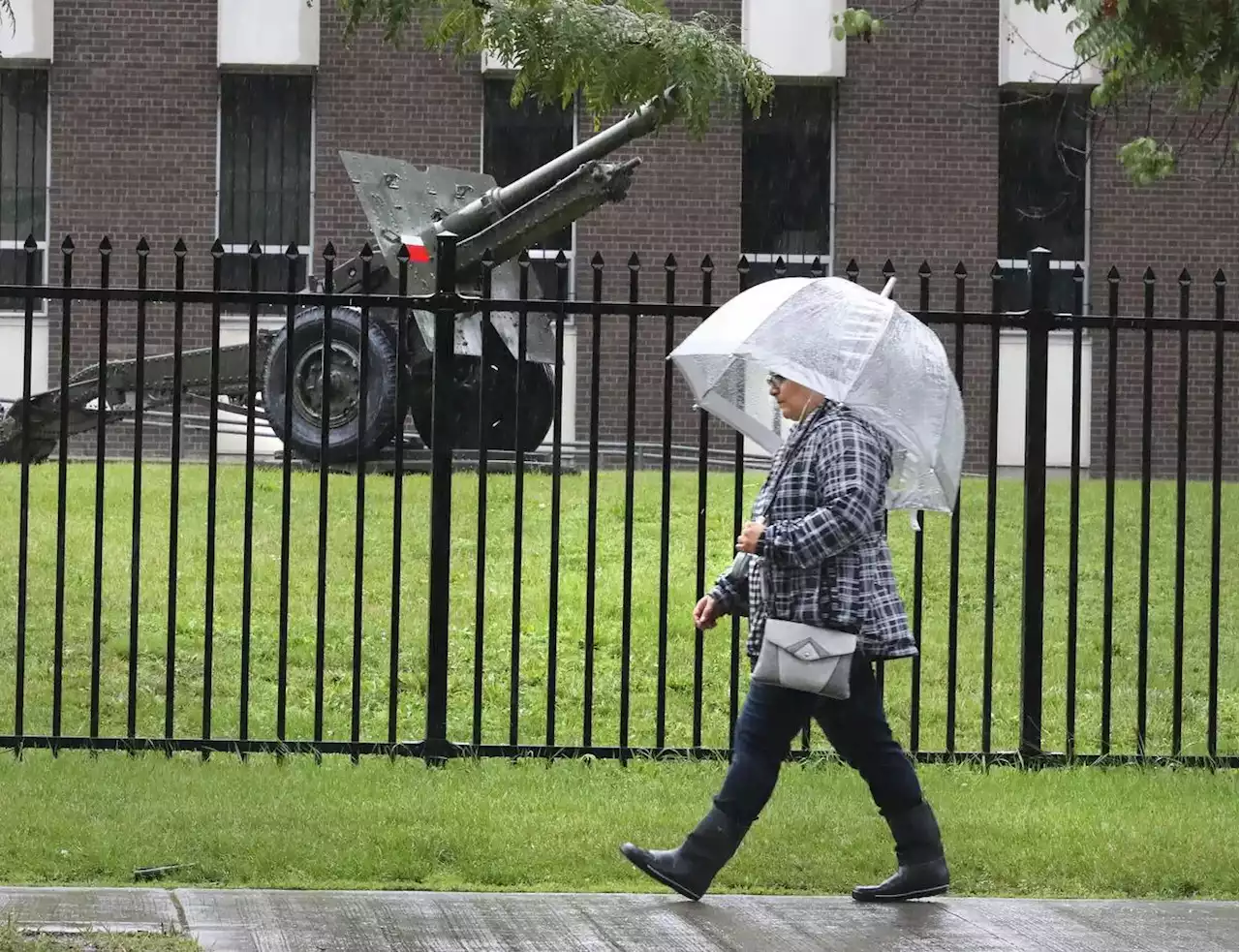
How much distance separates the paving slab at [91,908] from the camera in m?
4.95

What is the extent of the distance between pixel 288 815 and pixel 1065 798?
2.62m

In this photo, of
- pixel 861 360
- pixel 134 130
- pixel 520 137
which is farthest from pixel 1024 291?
pixel 861 360

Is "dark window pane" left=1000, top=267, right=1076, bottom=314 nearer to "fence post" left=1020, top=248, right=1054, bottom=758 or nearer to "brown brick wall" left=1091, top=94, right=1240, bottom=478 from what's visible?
"brown brick wall" left=1091, top=94, right=1240, bottom=478

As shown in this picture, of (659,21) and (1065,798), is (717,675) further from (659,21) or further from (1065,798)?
(659,21)

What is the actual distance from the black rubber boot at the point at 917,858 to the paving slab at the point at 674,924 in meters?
0.06

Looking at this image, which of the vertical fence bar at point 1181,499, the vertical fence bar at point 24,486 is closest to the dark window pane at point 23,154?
the vertical fence bar at point 24,486

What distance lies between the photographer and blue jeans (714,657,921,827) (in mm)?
5395

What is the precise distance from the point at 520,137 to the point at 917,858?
14400 mm

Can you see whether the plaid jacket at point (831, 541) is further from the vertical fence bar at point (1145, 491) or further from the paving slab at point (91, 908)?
the vertical fence bar at point (1145, 491)

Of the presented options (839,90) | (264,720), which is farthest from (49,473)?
(839,90)

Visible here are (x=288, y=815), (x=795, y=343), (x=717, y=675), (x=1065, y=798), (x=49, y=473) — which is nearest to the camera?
(x=795, y=343)

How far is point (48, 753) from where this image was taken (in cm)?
719

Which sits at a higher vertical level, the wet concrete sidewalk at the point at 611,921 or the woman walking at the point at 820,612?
the woman walking at the point at 820,612

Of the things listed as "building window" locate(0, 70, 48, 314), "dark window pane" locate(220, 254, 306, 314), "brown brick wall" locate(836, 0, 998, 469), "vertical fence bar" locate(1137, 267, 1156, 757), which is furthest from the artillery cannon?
"brown brick wall" locate(836, 0, 998, 469)
